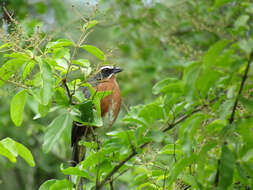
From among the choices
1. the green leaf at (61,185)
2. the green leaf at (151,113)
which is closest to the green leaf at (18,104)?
the green leaf at (61,185)

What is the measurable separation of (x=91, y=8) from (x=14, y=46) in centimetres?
57

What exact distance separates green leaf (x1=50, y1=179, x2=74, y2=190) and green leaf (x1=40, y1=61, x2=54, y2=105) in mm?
554

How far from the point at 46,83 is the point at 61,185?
688mm

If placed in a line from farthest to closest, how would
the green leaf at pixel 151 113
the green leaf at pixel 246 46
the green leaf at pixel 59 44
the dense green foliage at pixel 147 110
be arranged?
1. the green leaf at pixel 59 44
2. the green leaf at pixel 151 113
3. the dense green foliage at pixel 147 110
4. the green leaf at pixel 246 46

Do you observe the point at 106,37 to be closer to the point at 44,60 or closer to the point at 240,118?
the point at 44,60

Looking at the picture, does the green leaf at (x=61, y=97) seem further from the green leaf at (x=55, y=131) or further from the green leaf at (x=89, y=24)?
the green leaf at (x=89, y=24)

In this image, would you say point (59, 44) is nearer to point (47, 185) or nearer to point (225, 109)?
point (47, 185)

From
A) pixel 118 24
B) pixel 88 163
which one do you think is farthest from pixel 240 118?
pixel 118 24

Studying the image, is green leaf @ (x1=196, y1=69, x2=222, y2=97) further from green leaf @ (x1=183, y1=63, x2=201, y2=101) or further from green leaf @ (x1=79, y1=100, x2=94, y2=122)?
green leaf @ (x1=79, y1=100, x2=94, y2=122)

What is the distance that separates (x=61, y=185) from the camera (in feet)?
8.00

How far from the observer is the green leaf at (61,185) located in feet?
7.89

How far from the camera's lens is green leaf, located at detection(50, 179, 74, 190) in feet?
7.89

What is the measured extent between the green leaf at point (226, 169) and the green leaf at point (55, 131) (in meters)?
0.95

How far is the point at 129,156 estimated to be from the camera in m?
2.35
